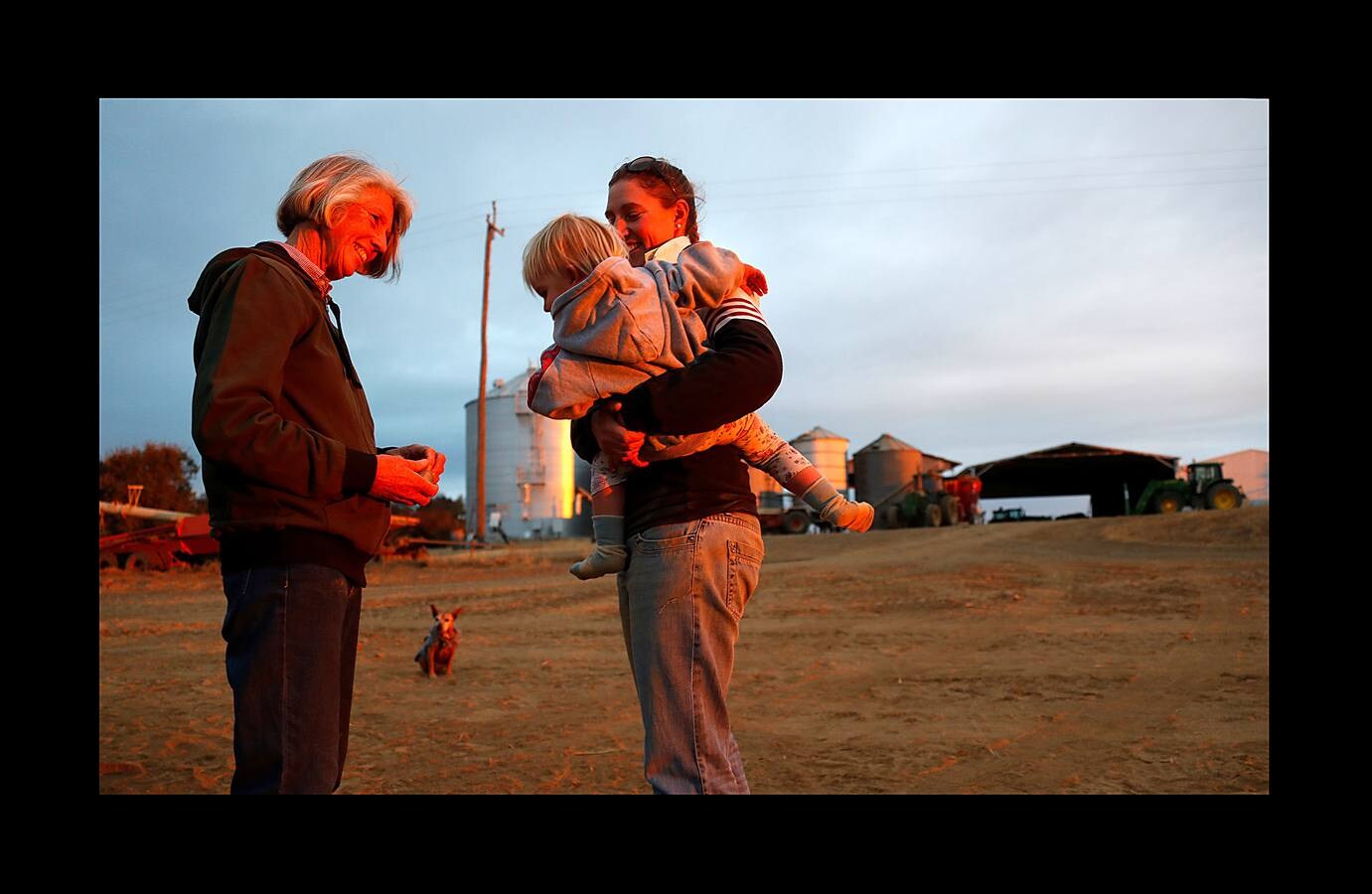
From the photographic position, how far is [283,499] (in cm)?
194

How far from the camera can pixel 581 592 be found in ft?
47.3

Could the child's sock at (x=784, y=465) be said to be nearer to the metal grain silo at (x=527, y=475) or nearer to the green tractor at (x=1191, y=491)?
the green tractor at (x=1191, y=491)

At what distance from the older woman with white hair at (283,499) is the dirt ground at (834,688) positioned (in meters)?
2.54

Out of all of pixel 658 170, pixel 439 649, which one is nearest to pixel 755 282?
pixel 658 170

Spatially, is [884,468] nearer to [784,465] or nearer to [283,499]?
[784,465]

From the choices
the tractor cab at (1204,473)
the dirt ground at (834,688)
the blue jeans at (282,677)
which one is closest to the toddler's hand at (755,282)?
the blue jeans at (282,677)

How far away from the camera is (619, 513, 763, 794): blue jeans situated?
196 centimetres

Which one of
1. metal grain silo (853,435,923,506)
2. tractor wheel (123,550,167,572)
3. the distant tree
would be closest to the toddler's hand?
tractor wheel (123,550,167,572)

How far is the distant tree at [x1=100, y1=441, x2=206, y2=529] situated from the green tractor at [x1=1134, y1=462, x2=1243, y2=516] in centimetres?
2664

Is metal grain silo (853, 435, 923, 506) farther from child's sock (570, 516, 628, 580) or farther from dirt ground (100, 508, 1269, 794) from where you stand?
child's sock (570, 516, 628, 580)

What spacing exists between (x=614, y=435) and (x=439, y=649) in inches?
231
